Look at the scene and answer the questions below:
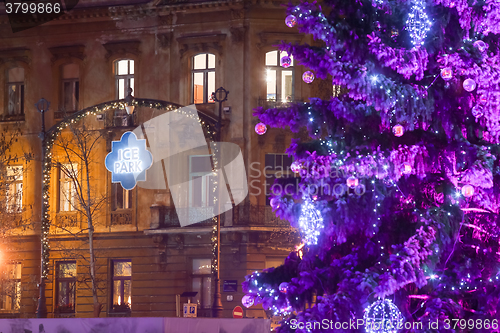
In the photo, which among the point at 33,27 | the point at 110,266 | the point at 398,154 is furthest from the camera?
Result: the point at 33,27

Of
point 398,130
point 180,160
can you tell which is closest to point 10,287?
point 180,160

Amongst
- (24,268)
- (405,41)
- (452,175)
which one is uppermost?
(405,41)

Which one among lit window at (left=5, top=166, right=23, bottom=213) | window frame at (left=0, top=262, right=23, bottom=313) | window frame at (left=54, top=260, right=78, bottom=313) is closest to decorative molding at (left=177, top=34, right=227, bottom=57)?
lit window at (left=5, top=166, right=23, bottom=213)

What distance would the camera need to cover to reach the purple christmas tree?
375 inches

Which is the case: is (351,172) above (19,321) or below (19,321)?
above

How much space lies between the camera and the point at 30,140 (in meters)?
29.5

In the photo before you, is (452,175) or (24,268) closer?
(452,175)

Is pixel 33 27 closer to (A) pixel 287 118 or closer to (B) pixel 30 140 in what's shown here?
(B) pixel 30 140

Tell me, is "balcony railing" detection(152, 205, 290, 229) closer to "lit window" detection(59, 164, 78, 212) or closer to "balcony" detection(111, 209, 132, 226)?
"balcony" detection(111, 209, 132, 226)

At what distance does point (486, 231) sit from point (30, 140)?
22.8m

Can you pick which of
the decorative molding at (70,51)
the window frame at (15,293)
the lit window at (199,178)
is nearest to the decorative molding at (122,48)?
the decorative molding at (70,51)

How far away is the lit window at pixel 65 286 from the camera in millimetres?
28641

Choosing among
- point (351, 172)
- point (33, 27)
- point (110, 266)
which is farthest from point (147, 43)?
point (351, 172)

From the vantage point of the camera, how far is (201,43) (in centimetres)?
2809
